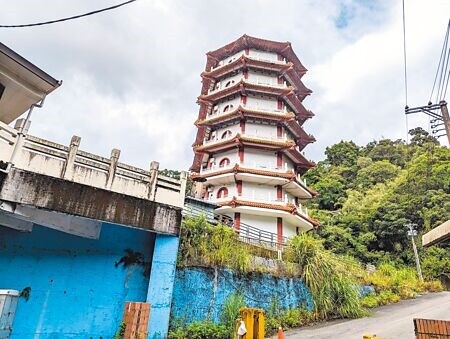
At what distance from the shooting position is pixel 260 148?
72.0 ft

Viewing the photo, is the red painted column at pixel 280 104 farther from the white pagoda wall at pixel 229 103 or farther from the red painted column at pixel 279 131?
the white pagoda wall at pixel 229 103

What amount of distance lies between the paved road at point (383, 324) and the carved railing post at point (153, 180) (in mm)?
6112

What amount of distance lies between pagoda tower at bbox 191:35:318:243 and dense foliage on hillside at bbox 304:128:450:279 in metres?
10.5

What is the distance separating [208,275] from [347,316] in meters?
6.45

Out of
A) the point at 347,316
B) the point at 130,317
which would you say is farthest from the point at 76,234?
the point at 347,316

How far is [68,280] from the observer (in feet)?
24.6

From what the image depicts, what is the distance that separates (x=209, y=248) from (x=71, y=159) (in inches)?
205

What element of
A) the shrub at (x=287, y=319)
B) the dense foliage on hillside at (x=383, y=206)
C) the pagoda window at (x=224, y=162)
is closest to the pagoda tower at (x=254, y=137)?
the pagoda window at (x=224, y=162)

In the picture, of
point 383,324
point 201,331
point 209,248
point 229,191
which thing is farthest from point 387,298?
point 201,331

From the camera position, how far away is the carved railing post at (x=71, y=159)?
7.24 m

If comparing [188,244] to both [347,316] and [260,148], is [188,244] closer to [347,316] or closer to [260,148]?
[347,316]

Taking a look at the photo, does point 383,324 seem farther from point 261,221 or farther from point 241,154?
point 241,154

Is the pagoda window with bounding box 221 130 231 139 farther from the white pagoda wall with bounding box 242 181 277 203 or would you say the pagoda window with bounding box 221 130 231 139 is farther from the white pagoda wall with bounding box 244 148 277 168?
the white pagoda wall with bounding box 242 181 277 203

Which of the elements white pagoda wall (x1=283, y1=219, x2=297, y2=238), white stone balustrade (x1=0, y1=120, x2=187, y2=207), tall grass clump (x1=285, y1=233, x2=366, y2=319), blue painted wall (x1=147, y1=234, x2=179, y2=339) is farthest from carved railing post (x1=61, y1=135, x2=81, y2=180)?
white pagoda wall (x1=283, y1=219, x2=297, y2=238)
